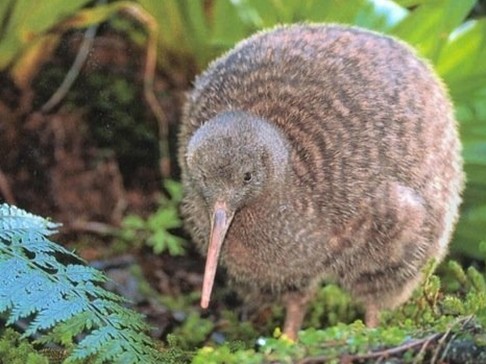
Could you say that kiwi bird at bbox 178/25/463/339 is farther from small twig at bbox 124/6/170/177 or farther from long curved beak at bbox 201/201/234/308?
small twig at bbox 124/6/170/177

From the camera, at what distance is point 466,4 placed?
3.26m

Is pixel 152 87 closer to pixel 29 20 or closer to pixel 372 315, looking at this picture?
pixel 29 20

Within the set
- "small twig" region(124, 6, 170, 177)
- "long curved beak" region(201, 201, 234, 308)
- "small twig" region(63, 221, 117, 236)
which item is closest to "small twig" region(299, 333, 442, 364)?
"long curved beak" region(201, 201, 234, 308)

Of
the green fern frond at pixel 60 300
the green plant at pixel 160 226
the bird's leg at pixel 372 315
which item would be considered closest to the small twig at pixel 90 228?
the green plant at pixel 160 226

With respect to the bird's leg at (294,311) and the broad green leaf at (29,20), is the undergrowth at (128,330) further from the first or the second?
the broad green leaf at (29,20)

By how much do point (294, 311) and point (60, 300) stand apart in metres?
1.02

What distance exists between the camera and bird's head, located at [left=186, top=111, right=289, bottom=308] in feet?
7.86

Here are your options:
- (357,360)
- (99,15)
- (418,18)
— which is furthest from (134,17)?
(357,360)

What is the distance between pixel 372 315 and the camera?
2.80 m

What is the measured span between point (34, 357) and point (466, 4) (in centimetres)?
185

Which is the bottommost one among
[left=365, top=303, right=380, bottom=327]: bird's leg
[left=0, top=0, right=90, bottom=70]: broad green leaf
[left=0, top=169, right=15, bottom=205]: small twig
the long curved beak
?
[left=365, top=303, right=380, bottom=327]: bird's leg

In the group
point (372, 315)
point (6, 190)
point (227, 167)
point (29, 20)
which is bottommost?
point (372, 315)

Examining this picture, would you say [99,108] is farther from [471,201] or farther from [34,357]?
[34,357]

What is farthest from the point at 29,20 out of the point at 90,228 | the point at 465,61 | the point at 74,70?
the point at 465,61
